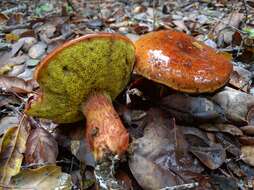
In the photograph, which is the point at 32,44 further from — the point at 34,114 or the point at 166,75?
the point at 166,75

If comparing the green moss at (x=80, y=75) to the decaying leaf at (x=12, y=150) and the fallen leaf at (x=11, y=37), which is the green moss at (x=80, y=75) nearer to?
the decaying leaf at (x=12, y=150)

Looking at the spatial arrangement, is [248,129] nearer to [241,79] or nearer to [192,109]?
[192,109]

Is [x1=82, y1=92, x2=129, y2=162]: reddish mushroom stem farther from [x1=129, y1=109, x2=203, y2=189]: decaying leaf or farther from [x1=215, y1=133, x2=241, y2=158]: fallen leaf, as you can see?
[x1=215, y1=133, x2=241, y2=158]: fallen leaf

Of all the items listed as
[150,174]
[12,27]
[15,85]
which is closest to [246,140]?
[150,174]

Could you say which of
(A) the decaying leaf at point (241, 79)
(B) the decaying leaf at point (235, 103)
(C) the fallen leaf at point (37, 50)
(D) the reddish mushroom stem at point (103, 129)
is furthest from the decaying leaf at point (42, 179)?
(C) the fallen leaf at point (37, 50)

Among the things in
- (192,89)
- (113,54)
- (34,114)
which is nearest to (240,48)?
(192,89)

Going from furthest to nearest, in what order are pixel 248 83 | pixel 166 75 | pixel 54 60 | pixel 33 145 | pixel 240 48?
pixel 240 48, pixel 248 83, pixel 33 145, pixel 166 75, pixel 54 60
